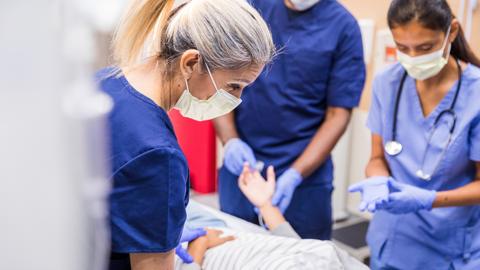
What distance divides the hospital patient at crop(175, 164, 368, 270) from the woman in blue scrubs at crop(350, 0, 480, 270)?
238mm

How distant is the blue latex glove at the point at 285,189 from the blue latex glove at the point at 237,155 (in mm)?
136

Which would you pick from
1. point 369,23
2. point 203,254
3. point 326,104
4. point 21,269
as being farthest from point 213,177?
point 21,269

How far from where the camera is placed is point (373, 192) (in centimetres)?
153

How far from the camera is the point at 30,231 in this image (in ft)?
1.22

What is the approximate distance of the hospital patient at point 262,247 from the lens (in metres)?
1.32

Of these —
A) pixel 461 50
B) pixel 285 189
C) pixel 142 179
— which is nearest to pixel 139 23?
pixel 142 179

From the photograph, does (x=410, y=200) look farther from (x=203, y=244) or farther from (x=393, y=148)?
(x=203, y=244)

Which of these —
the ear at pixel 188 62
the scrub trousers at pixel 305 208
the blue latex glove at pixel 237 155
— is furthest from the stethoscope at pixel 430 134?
the ear at pixel 188 62

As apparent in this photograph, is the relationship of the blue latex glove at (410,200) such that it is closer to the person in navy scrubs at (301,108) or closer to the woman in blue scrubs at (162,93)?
the person in navy scrubs at (301,108)

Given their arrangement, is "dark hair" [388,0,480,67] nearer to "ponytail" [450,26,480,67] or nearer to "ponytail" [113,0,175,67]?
"ponytail" [450,26,480,67]

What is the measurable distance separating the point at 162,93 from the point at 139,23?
0.55 feet

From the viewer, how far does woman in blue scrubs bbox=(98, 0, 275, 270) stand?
36.6 inches

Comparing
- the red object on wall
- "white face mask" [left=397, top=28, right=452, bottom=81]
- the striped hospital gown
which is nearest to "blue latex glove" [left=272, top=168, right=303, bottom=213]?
the striped hospital gown

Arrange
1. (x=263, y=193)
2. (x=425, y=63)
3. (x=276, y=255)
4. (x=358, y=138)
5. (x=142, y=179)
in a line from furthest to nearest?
(x=358, y=138), (x=263, y=193), (x=425, y=63), (x=276, y=255), (x=142, y=179)
